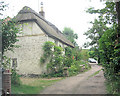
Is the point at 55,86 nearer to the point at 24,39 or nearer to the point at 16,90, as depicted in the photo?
the point at 16,90

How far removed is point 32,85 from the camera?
95 cm

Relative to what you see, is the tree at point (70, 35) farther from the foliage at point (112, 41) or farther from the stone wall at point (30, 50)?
the foliage at point (112, 41)

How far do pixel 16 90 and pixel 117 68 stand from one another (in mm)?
1854

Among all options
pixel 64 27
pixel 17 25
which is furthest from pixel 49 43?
pixel 17 25

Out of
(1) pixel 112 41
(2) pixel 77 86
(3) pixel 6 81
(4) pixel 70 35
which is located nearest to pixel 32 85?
(3) pixel 6 81

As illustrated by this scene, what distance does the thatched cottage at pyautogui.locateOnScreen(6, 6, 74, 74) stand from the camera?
973 mm

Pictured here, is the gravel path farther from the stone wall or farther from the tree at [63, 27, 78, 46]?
the tree at [63, 27, 78, 46]

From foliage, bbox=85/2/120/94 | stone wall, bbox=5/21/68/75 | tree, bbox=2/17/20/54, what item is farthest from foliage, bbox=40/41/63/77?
foliage, bbox=85/2/120/94

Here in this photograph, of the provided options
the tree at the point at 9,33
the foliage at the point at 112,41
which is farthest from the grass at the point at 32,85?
the foliage at the point at 112,41

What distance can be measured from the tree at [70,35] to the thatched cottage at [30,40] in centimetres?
5

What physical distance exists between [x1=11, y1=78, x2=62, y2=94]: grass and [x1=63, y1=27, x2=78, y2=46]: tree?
0.39 metres

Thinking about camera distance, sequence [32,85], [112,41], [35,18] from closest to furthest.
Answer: [32,85], [35,18], [112,41]

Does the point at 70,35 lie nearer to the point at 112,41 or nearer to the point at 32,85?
the point at 32,85

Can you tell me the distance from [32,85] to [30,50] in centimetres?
29
